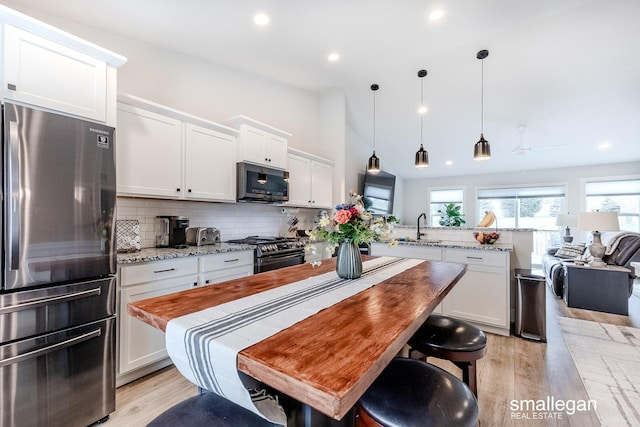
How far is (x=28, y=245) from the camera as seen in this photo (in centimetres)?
145

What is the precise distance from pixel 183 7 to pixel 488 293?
13.0ft

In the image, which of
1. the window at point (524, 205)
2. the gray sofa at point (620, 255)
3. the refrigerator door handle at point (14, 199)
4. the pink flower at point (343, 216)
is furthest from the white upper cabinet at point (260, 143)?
the window at point (524, 205)

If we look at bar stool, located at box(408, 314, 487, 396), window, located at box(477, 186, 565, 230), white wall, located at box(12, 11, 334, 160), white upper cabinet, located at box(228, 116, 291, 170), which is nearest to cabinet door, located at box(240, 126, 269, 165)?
white upper cabinet, located at box(228, 116, 291, 170)

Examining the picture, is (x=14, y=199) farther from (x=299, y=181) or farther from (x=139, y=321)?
(x=299, y=181)

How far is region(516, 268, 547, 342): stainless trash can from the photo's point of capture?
278 centimetres

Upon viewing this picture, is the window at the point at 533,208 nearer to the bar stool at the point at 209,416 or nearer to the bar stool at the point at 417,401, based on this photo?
the bar stool at the point at 417,401

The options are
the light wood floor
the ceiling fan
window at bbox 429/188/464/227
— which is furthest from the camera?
window at bbox 429/188/464/227

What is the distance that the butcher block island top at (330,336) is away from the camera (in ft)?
2.03

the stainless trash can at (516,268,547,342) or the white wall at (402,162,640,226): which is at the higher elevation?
the white wall at (402,162,640,226)

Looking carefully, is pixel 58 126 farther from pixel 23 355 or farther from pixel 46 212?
pixel 23 355

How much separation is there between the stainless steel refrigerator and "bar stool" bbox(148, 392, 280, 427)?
3.83 feet

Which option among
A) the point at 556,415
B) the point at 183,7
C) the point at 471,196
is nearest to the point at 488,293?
the point at 556,415

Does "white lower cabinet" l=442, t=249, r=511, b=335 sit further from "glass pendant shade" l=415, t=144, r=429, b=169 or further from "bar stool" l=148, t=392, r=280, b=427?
"bar stool" l=148, t=392, r=280, b=427

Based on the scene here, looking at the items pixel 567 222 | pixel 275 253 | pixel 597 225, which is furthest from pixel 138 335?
pixel 567 222
